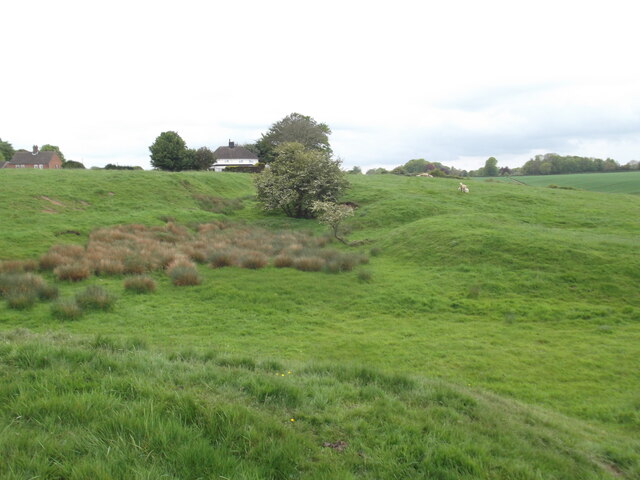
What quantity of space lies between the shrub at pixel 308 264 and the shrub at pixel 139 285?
646cm

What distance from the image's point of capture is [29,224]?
23031 millimetres

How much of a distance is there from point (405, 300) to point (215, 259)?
8.90 meters

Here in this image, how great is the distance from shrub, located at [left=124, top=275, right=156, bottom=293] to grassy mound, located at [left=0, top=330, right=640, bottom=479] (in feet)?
26.6

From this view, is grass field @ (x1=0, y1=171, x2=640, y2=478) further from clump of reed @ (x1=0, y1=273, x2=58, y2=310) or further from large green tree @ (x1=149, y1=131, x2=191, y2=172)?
large green tree @ (x1=149, y1=131, x2=191, y2=172)

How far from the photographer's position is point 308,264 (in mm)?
18469

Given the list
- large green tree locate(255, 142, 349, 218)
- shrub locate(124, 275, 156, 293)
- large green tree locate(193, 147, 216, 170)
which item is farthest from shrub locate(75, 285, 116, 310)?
large green tree locate(193, 147, 216, 170)

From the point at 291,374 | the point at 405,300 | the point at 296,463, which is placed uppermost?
the point at 296,463

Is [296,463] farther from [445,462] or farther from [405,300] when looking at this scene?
[405,300]

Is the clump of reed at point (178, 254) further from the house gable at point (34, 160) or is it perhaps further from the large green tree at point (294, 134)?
the house gable at point (34, 160)

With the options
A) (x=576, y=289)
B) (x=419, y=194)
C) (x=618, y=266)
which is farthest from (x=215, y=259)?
(x=419, y=194)

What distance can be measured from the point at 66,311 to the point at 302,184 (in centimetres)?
2637

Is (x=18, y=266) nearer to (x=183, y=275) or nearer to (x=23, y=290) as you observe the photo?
(x=23, y=290)

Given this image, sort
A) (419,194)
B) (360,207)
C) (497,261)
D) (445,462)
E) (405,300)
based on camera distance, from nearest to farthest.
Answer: (445,462) < (405,300) < (497,261) < (360,207) < (419,194)

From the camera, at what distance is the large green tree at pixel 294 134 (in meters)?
76.1
